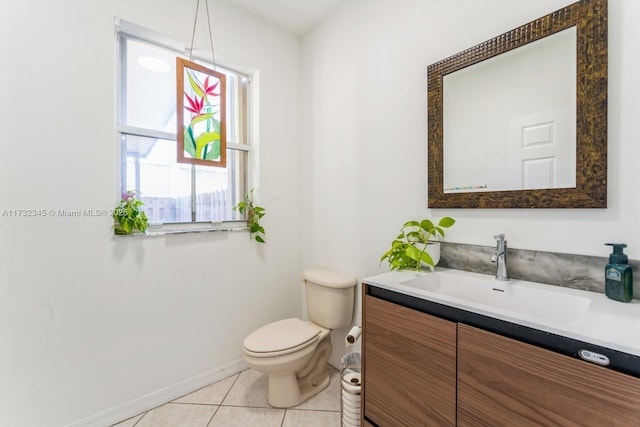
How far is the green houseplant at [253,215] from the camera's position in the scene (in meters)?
1.96

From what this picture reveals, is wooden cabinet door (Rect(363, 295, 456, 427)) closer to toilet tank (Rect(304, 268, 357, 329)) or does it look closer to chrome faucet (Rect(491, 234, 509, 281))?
chrome faucet (Rect(491, 234, 509, 281))

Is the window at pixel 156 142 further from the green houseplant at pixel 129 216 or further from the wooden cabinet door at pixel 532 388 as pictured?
the wooden cabinet door at pixel 532 388

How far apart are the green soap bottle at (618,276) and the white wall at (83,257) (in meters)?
1.85

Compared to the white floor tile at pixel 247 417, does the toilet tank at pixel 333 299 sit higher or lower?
higher

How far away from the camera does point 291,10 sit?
1.93 m

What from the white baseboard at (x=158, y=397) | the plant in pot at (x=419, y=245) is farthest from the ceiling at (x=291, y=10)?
the white baseboard at (x=158, y=397)

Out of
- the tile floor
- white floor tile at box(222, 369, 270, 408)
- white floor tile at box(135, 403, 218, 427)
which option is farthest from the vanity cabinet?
white floor tile at box(135, 403, 218, 427)

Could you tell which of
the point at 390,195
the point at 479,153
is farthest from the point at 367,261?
the point at 479,153

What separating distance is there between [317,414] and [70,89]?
2127mm

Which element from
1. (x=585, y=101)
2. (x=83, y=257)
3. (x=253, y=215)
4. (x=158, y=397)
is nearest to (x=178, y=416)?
(x=158, y=397)

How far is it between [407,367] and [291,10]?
227 centimetres

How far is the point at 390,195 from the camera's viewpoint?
1.59 meters

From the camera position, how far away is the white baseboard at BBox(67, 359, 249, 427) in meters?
1.42

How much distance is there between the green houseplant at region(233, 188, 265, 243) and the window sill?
6 cm
